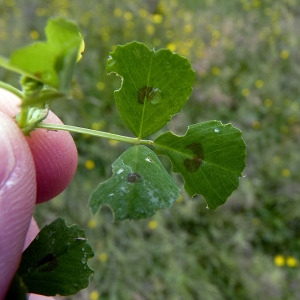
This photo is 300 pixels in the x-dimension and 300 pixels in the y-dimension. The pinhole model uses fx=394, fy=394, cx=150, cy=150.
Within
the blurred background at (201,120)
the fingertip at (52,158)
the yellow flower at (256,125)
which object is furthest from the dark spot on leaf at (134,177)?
the yellow flower at (256,125)

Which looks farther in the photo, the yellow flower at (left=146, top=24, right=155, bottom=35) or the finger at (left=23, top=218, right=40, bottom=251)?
the yellow flower at (left=146, top=24, right=155, bottom=35)

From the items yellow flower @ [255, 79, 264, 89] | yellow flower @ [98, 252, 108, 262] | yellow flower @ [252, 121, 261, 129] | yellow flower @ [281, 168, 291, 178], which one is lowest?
yellow flower @ [98, 252, 108, 262]

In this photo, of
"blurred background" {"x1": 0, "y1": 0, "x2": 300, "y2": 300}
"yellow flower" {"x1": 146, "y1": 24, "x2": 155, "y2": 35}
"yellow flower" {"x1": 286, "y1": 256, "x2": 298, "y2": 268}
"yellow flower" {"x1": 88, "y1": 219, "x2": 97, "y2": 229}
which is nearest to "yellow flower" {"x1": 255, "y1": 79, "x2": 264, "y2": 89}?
"blurred background" {"x1": 0, "y1": 0, "x2": 300, "y2": 300}

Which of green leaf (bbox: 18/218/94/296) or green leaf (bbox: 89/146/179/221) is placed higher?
green leaf (bbox: 89/146/179/221)

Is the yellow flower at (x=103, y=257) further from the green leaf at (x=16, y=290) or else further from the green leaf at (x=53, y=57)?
the green leaf at (x=53, y=57)

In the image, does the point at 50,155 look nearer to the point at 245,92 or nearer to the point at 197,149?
the point at 197,149

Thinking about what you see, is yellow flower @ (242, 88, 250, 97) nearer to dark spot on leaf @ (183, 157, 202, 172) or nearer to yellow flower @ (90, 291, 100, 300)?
yellow flower @ (90, 291, 100, 300)
